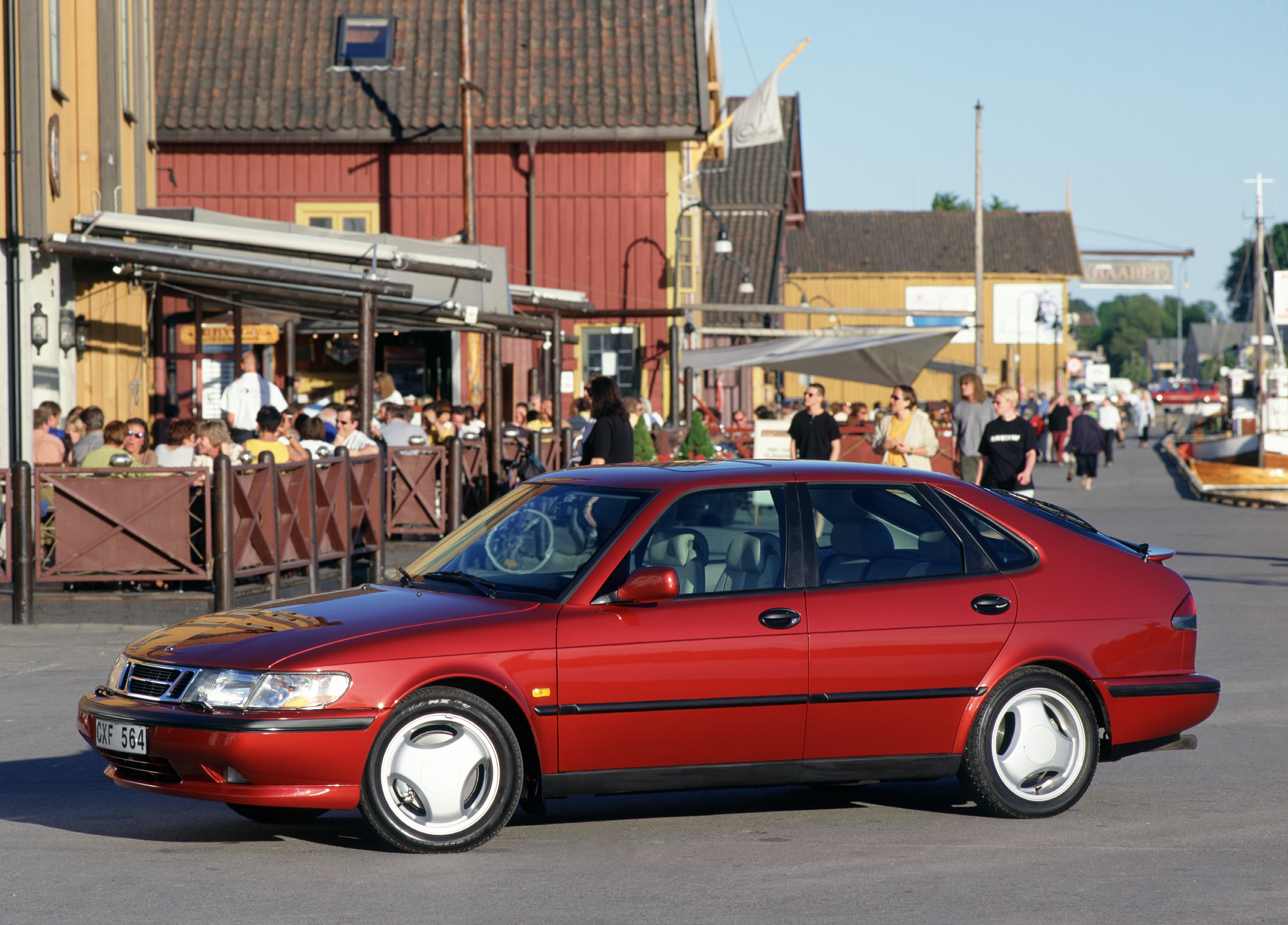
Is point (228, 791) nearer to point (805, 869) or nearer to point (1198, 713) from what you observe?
point (805, 869)

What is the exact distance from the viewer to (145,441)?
14.0m

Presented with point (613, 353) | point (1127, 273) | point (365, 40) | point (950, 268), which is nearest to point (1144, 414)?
point (950, 268)

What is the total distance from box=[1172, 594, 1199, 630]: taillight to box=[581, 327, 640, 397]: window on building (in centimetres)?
2417

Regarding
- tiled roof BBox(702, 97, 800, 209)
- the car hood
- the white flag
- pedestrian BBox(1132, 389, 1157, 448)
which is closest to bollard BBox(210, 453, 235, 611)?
the car hood

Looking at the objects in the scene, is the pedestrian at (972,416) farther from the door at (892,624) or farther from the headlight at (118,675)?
the headlight at (118,675)

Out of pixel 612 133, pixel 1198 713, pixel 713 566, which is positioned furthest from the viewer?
pixel 612 133

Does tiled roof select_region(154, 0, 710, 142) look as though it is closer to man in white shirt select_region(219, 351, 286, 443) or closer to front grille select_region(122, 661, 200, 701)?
man in white shirt select_region(219, 351, 286, 443)

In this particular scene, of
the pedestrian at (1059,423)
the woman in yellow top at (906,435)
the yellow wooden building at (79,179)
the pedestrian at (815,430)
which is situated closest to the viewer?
the yellow wooden building at (79,179)

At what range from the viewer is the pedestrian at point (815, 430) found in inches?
702

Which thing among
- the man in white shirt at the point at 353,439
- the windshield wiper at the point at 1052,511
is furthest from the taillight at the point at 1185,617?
the man in white shirt at the point at 353,439

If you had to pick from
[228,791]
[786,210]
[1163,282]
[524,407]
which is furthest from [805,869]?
[1163,282]

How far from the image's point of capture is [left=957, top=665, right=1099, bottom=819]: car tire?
645cm

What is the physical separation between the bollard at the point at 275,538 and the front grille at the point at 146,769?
642 cm

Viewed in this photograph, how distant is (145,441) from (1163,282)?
10957cm
